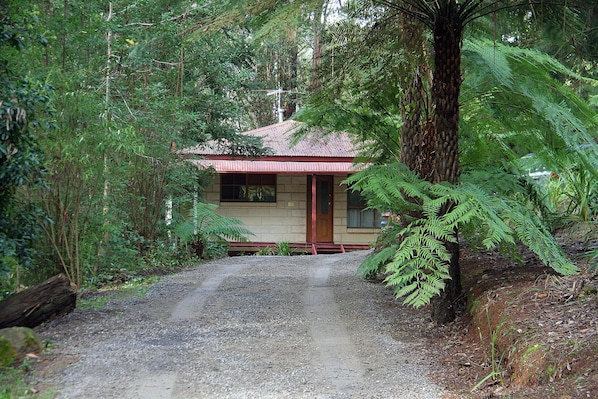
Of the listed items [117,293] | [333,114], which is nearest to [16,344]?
[117,293]

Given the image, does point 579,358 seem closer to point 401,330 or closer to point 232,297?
point 401,330

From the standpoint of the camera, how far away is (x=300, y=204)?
18500 millimetres

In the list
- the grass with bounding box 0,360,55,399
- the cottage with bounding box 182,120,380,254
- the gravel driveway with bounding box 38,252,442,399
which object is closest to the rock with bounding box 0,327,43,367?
the grass with bounding box 0,360,55,399

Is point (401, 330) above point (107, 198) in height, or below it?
Result: below

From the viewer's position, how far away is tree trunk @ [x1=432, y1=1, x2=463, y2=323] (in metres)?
5.86

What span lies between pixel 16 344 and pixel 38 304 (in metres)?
1.26

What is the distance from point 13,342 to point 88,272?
4.25 m

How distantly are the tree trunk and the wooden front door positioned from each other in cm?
1235

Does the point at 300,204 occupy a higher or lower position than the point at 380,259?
higher

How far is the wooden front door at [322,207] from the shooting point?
18562 mm

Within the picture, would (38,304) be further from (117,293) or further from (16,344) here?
(117,293)

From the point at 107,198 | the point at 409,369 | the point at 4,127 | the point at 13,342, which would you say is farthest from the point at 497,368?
the point at 107,198

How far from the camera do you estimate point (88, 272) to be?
30.7 feet

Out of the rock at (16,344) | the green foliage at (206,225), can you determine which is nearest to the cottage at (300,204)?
the green foliage at (206,225)
